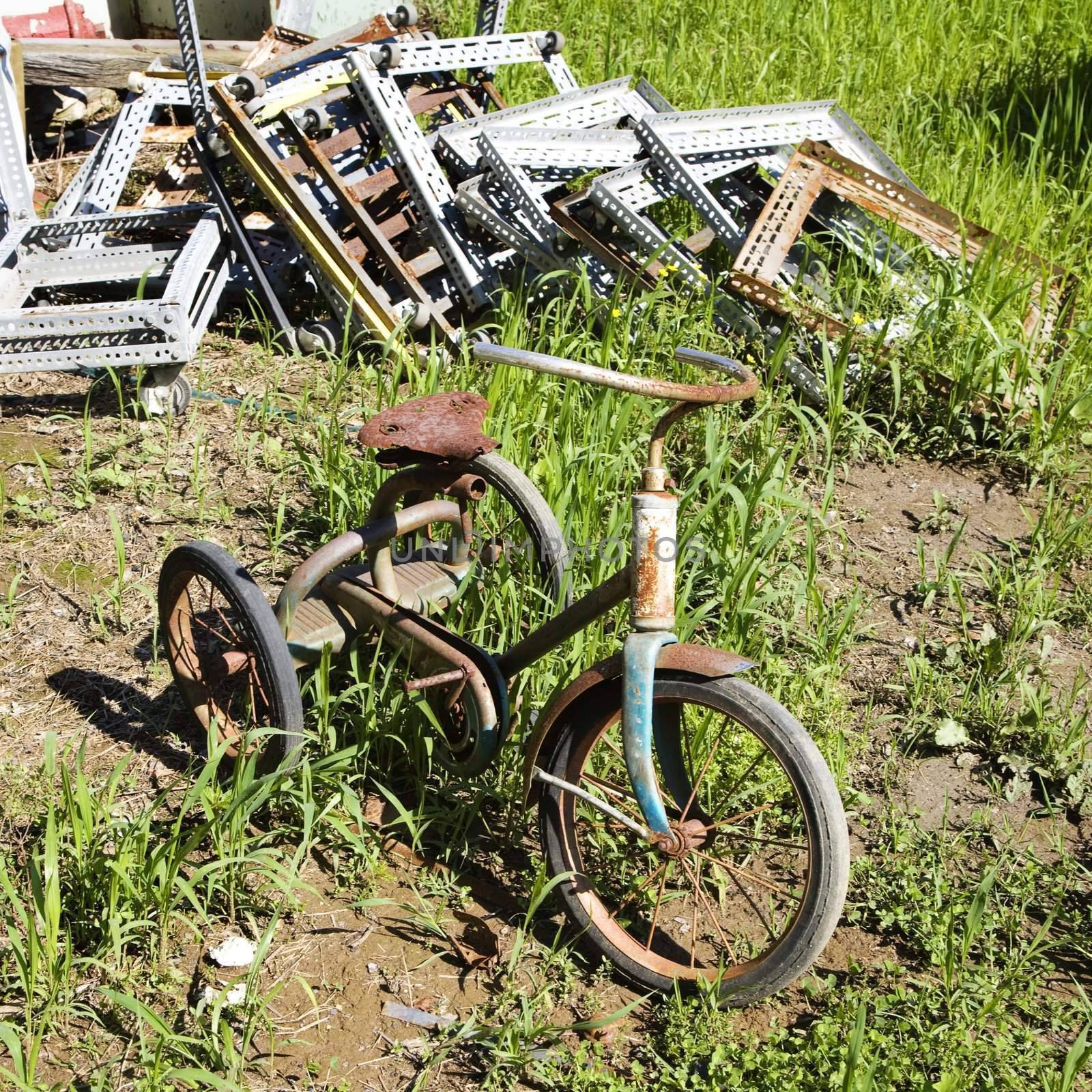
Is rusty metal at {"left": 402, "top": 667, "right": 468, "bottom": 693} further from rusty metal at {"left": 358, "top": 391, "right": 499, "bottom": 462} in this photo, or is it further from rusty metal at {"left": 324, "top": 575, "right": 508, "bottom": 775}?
rusty metal at {"left": 358, "top": 391, "right": 499, "bottom": 462}

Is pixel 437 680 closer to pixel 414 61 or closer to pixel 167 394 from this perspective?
pixel 167 394

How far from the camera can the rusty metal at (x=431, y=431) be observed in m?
2.67

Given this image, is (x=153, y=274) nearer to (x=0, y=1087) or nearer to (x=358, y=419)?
(x=358, y=419)

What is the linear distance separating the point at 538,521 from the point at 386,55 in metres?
2.64

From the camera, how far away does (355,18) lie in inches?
292

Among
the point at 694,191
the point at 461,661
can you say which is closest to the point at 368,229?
the point at 694,191

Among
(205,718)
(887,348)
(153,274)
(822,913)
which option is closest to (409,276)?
(153,274)

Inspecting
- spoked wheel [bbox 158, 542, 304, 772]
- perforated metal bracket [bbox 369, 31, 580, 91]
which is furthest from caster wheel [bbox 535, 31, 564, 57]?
spoked wheel [bbox 158, 542, 304, 772]

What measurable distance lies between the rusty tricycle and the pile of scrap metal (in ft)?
4.71

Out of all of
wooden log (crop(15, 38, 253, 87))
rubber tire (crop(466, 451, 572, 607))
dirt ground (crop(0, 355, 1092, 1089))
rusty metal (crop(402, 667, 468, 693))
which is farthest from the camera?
wooden log (crop(15, 38, 253, 87))

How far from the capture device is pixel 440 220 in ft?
15.7

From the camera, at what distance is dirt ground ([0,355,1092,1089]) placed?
8.59 ft

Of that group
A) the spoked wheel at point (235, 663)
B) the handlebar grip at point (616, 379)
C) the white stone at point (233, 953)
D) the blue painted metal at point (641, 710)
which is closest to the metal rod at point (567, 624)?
the blue painted metal at point (641, 710)

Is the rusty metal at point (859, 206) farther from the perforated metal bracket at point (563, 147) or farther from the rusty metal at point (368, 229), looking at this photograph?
the rusty metal at point (368, 229)
